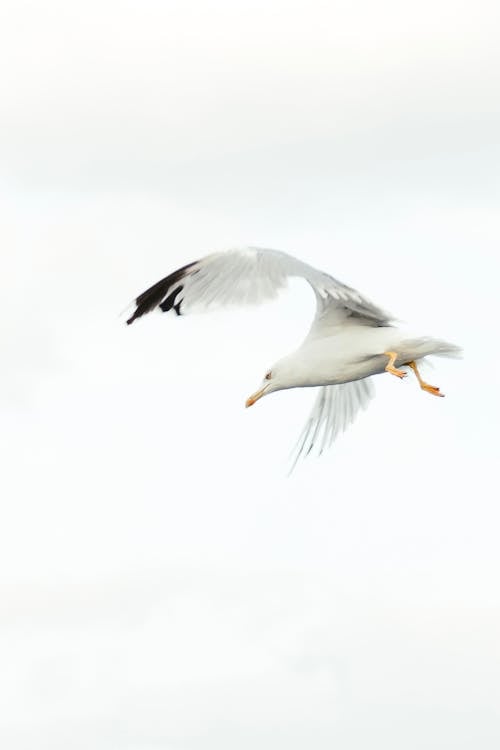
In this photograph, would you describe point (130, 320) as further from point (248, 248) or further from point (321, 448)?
point (321, 448)

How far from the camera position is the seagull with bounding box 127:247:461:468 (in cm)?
3531

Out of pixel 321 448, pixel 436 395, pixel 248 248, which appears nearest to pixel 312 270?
pixel 248 248

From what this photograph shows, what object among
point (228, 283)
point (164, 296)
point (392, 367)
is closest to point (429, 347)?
point (392, 367)

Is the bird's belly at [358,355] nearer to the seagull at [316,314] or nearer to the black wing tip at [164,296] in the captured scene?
the seagull at [316,314]

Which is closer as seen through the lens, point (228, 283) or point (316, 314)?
point (228, 283)

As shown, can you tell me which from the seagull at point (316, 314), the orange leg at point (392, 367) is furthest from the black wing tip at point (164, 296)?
the orange leg at point (392, 367)

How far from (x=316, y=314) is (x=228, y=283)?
9.79ft

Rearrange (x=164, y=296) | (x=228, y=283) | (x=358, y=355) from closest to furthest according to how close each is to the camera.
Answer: (x=164, y=296) → (x=228, y=283) → (x=358, y=355)

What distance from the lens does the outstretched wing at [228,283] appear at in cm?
3525

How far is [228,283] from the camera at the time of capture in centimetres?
3556

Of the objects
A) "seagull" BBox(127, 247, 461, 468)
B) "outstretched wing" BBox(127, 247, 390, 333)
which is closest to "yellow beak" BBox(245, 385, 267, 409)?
"seagull" BBox(127, 247, 461, 468)

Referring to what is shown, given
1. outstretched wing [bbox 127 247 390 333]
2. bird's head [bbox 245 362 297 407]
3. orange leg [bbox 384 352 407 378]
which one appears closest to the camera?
outstretched wing [bbox 127 247 390 333]

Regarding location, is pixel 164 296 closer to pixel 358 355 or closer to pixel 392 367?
pixel 358 355

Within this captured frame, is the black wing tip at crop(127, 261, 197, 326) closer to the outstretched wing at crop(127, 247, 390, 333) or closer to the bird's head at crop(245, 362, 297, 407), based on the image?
the outstretched wing at crop(127, 247, 390, 333)
